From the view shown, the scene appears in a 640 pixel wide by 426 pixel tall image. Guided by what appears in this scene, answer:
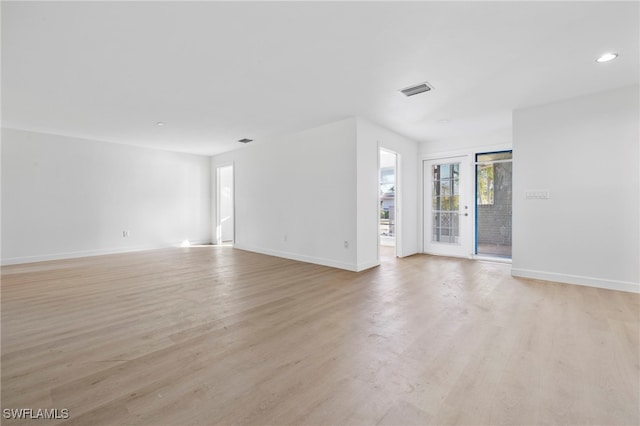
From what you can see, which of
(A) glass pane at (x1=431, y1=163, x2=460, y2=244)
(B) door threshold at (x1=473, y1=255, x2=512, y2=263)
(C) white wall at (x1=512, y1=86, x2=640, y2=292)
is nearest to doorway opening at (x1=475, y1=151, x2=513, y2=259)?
(B) door threshold at (x1=473, y1=255, x2=512, y2=263)

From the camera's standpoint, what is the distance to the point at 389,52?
266cm

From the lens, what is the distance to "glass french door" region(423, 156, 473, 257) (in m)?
5.82

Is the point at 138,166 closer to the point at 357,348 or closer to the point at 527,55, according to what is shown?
the point at 357,348

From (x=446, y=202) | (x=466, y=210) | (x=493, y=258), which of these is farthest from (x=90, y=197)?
(x=493, y=258)

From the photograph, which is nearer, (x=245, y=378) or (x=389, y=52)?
(x=245, y=378)

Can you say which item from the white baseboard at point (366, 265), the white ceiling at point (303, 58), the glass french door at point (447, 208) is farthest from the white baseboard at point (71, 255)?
the glass french door at point (447, 208)

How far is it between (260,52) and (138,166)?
563 cm

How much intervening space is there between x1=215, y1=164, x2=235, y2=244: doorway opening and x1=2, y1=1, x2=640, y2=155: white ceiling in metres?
3.58

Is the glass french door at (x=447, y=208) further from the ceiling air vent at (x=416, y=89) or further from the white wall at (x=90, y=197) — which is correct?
the white wall at (x=90, y=197)

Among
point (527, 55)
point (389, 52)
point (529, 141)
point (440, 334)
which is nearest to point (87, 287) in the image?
point (440, 334)

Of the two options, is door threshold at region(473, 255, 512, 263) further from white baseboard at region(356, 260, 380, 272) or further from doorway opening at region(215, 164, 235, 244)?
doorway opening at region(215, 164, 235, 244)

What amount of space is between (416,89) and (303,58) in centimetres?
156
